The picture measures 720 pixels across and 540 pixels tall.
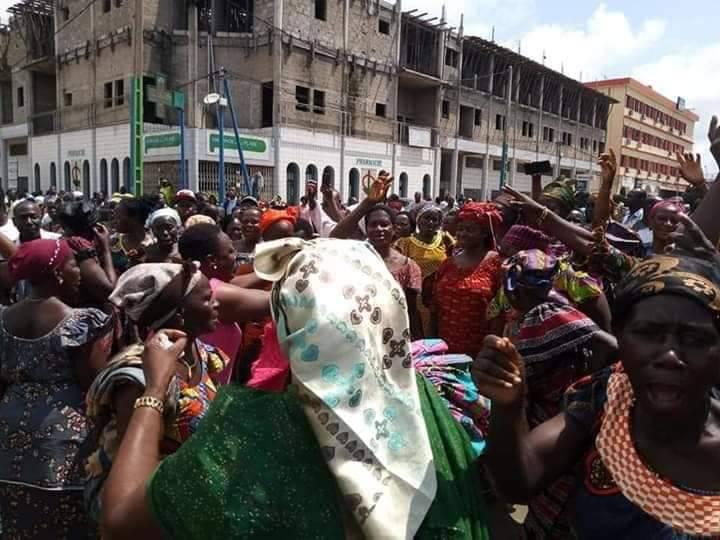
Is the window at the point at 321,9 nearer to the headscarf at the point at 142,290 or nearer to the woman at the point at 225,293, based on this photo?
the woman at the point at 225,293

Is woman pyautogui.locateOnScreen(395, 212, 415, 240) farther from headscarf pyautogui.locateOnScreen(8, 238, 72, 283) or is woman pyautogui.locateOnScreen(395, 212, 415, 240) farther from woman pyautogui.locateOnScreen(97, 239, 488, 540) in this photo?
woman pyautogui.locateOnScreen(97, 239, 488, 540)

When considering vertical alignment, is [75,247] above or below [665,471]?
above

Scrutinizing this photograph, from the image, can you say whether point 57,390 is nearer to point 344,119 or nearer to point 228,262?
point 228,262

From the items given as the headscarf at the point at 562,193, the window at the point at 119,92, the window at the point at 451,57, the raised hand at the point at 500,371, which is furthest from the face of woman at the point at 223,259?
the window at the point at 451,57

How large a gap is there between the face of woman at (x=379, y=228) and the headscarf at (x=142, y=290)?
8.26 feet

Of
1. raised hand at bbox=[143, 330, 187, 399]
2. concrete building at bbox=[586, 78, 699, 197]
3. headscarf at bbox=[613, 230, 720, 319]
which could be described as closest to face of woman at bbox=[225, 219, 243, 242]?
raised hand at bbox=[143, 330, 187, 399]

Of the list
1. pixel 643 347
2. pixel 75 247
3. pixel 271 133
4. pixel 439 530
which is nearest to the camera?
pixel 439 530

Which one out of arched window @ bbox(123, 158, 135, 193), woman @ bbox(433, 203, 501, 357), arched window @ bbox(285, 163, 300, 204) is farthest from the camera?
arched window @ bbox(123, 158, 135, 193)

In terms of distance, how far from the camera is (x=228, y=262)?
3.51 meters

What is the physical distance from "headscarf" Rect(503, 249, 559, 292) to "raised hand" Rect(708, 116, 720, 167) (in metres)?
0.96

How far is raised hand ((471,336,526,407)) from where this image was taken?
3.92 feet

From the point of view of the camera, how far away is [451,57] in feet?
101

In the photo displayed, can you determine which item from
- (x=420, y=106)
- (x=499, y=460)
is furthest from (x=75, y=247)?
(x=420, y=106)

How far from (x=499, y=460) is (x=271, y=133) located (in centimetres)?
2254
